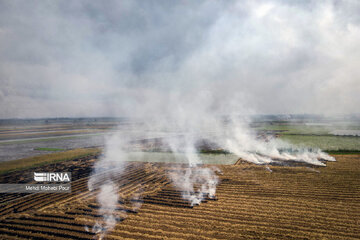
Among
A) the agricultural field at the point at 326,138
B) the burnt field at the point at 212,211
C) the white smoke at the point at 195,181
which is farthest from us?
the agricultural field at the point at 326,138

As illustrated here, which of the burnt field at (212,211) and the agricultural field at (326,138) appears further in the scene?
the agricultural field at (326,138)

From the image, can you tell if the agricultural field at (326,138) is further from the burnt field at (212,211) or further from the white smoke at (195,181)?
the white smoke at (195,181)

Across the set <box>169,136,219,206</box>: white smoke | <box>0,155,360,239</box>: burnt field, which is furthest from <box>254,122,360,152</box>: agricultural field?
<box>169,136,219,206</box>: white smoke

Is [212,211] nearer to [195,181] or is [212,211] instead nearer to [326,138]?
[195,181]

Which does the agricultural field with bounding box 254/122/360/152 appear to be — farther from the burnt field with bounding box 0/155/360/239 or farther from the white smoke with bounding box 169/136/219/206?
the white smoke with bounding box 169/136/219/206

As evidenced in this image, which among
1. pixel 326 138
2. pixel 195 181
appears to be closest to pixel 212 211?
pixel 195 181

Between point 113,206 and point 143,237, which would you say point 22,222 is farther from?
point 143,237

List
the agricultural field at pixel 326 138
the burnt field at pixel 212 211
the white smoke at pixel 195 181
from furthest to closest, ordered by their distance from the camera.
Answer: the agricultural field at pixel 326 138 < the white smoke at pixel 195 181 < the burnt field at pixel 212 211

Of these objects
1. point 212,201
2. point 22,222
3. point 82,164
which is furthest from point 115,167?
point 212,201

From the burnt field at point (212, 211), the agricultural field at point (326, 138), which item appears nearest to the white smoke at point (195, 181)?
the burnt field at point (212, 211)
